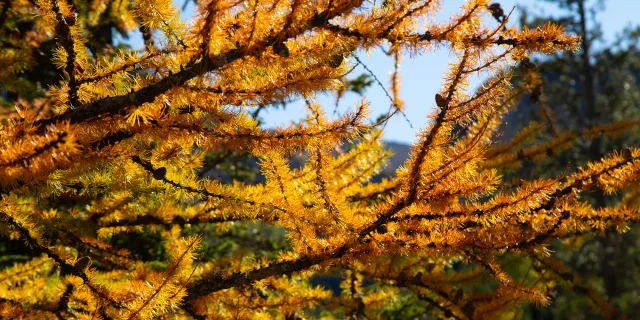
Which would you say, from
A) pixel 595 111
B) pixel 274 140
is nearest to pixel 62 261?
pixel 274 140

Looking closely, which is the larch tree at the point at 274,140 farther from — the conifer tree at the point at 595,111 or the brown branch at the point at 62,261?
the conifer tree at the point at 595,111

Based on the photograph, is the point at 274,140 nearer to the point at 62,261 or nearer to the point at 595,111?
the point at 62,261

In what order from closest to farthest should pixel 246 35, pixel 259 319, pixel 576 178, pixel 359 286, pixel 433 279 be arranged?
pixel 246 35
pixel 576 178
pixel 259 319
pixel 433 279
pixel 359 286

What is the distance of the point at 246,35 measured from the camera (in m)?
1.38

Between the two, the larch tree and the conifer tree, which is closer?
the larch tree

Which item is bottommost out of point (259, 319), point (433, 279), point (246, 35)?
point (259, 319)

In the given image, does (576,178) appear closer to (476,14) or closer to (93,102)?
(476,14)

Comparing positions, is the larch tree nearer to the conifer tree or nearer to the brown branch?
the brown branch

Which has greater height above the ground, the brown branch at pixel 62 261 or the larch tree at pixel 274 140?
the larch tree at pixel 274 140

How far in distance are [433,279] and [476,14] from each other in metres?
1.46

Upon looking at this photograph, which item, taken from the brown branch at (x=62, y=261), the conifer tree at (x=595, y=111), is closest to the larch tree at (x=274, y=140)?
the brown branch at (x=62, y=261)

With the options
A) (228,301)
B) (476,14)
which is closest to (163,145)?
(228,301)

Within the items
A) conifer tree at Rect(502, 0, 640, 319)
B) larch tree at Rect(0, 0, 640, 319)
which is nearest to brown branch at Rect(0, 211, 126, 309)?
larch tree at Rect(0, 0, 640, 319)

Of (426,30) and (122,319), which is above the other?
(426,30)
